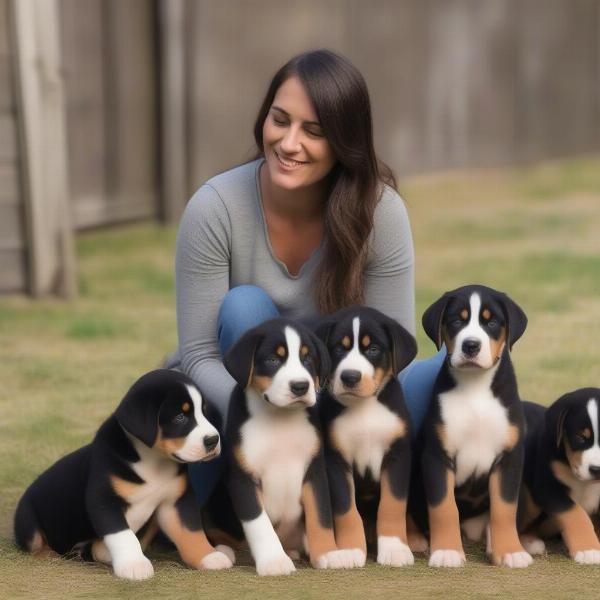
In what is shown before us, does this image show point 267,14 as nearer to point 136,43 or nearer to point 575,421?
point 136,43

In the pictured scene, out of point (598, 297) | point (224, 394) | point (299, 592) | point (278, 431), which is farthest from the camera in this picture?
point (598, 297)

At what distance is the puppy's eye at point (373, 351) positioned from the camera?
12.0 ft

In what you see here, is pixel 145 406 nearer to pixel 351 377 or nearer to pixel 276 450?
pixel 276 450

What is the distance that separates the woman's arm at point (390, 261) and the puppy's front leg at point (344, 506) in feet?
2.22

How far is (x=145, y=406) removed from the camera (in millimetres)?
3555

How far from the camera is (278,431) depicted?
12.0ft

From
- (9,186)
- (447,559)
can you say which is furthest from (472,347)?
(9,186)

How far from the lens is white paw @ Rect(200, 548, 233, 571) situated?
365 centimetres

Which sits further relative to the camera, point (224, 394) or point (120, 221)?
point (120, 221)

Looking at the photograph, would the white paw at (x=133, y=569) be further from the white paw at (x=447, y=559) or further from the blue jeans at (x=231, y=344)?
the white paw at (x=447, y=559)

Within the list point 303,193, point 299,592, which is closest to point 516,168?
point 303,193

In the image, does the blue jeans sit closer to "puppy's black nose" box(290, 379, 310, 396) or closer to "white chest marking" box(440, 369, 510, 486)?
"white chest marking" box(440, 369, 510, 486)

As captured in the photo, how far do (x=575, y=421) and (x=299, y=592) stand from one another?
35.9 inches

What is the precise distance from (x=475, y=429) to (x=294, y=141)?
3.31ft
